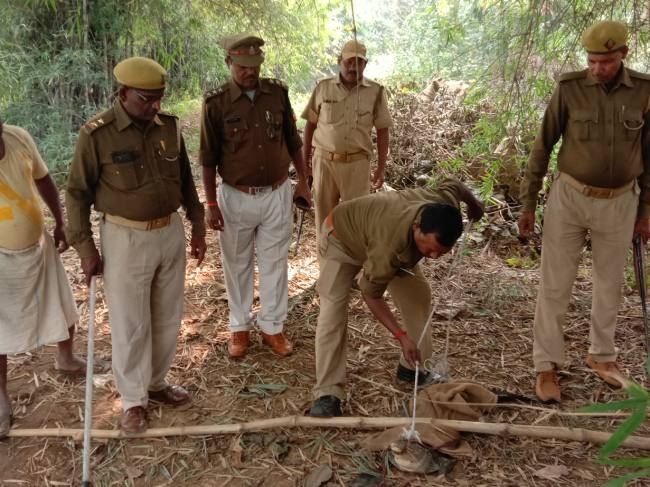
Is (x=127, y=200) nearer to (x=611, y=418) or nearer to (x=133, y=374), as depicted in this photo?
(x=133, y=374)

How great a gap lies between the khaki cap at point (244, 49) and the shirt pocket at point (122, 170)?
40.5 inches

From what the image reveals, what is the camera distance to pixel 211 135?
3820 mm

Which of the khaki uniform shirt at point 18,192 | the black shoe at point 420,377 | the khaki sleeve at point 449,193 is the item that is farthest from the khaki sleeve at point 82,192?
the black shoe at point 420,377

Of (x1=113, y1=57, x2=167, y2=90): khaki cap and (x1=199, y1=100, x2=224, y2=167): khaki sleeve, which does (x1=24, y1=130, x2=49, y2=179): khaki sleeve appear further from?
(x1=199, y1=100, x2=224, y2=167): khaki sleeve

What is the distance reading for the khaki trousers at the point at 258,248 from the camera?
3.96m

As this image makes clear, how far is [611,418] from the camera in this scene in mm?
3379

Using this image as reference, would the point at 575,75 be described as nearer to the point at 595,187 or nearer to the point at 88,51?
the point at 595,187

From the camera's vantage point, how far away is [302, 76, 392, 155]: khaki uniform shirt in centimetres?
489

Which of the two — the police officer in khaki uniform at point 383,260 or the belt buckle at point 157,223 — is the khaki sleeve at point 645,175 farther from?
the belt buckle at point 157,223

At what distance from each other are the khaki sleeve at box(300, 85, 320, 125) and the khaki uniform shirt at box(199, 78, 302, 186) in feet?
3.51

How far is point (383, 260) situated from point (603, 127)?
5.26 feet

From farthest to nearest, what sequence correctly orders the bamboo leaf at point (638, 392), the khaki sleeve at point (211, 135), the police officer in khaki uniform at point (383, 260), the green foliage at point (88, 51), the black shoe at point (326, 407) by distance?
the green foliage at point (88, 51), the khaki sleeve at point (211, 135), the black shoe at point (326, 407), the police officer in khaki uniform at point (383, 260), the bamboo leaf at point (638, 392)

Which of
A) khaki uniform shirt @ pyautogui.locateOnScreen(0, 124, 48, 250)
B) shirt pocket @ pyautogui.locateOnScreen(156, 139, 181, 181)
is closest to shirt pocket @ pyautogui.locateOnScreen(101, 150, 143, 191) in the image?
shirt pocket @ pyautogui.locateOnScreen(156, 139, 181, 181)

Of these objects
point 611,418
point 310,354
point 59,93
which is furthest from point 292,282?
point 59,93
